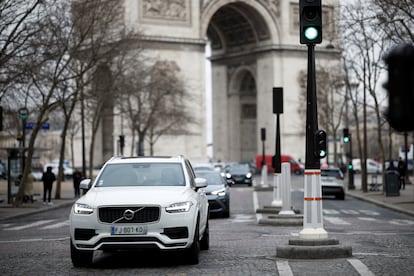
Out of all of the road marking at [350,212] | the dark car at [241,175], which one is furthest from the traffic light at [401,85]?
the dark car at [241,175]

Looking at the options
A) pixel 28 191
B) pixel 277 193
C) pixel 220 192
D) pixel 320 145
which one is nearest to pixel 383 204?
pixel 277 193

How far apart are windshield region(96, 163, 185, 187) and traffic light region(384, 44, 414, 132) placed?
935cm

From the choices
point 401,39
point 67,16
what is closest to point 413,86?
point 401,39

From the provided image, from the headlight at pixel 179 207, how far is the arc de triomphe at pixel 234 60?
63.8 meters

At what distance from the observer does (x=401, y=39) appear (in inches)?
1471

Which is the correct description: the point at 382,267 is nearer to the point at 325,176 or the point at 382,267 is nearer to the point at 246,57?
the point at 325,176

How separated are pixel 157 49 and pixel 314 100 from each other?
2656 inches

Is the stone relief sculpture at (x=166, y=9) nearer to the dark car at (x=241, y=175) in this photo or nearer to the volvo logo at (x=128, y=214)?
the dark car at (x=241, y=175)

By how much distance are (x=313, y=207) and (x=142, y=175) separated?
2652 millimetres

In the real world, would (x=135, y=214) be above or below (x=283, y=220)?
above

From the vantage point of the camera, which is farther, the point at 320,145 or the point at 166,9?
the point at 166,9

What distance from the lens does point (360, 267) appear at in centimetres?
1366

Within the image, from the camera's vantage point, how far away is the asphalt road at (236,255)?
13.8 m

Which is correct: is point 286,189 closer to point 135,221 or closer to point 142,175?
point 142,175
